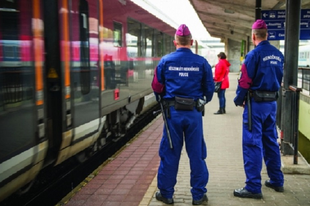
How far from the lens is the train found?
379 centimetres

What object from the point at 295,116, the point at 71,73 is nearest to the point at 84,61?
the point at 71,73

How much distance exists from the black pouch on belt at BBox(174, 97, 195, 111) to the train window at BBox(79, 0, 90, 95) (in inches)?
64.9

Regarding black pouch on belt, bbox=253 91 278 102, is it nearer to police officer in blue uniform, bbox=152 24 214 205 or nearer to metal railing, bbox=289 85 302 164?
police officer in blue uniform, bbox=152 24 214 205

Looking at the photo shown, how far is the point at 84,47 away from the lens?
5.66 meters

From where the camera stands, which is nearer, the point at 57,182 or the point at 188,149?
the point at 188,149

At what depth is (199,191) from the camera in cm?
444

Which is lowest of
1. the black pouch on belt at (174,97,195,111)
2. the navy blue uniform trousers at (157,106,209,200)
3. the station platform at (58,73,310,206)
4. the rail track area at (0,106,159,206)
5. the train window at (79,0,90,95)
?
the rail track area at (0,106,159,206)

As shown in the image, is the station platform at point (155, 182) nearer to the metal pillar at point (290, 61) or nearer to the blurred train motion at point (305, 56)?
the metal pillar at point (290, 61)

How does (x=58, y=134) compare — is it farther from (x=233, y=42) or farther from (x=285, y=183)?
(x=233, y=42)

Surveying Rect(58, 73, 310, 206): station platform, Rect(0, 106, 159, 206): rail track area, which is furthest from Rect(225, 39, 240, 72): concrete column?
Rect(0, 106, 159, 206): rail track area

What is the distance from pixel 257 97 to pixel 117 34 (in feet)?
12.3

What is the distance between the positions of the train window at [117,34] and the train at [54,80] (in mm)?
18

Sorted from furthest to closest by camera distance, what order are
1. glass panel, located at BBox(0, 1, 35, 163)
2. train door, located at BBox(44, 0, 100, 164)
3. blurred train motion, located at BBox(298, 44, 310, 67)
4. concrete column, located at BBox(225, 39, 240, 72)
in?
concrete column, located at BBox(225, 39, 240, 72) < blurred train motion, located at BBox(298, 44, 310, 67) < train door, located at BBox(44, 0, 100, 164) < glass panel, located at BBox(0, 1, 35, 163)

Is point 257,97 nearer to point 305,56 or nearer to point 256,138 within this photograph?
point 256,138
